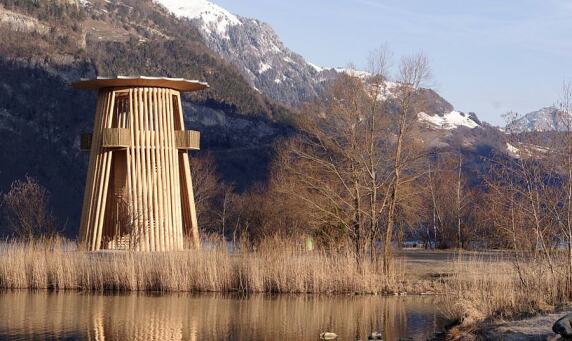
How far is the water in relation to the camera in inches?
690

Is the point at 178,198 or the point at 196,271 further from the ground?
the point at 178,198

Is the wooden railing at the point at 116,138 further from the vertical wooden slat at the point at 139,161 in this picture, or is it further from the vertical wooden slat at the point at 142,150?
the vertical wooden slat at the point at 142,150

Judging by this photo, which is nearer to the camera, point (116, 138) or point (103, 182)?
point (116, 138)

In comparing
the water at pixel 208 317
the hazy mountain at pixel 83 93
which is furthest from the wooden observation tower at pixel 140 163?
the hazy mountain at pixel 83 93

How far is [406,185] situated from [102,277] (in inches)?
376

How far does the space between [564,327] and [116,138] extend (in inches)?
809

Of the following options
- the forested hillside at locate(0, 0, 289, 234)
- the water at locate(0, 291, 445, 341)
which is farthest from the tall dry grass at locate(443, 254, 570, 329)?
the forested hillside at locate(0, 0, 289, 234)

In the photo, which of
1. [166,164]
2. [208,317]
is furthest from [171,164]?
[208,317]

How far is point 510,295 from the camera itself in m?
17.7

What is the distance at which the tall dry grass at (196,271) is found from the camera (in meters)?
24.2

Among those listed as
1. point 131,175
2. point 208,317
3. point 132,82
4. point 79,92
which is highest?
point 79,92

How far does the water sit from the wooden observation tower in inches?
303

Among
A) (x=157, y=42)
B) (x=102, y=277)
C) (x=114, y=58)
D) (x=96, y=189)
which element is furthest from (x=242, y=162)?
(x=102, y=277)

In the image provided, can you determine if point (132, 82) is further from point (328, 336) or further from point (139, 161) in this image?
point (328, 336)
